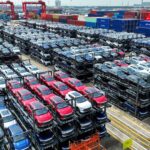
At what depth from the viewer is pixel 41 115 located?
1866 centimetres

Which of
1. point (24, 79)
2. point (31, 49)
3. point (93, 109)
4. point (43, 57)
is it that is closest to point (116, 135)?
point (93, 109)

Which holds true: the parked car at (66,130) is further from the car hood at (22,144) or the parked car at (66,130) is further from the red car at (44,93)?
the red car at (44,93)

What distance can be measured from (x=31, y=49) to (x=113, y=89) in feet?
90.5

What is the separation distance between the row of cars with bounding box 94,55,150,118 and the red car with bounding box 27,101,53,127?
11.2 meters

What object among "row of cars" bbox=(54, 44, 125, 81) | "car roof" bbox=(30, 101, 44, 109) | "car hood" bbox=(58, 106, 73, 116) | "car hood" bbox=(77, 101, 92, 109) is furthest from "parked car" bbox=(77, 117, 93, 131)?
"row of cars" bbox=(54, 44, 125, 81)

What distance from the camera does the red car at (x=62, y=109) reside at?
19188 mm

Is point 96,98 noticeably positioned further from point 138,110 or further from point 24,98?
point 138,110

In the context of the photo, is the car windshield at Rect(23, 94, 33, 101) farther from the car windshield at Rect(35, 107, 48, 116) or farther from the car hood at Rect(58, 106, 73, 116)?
the car hood at Rect(58, 106, 73, 116)

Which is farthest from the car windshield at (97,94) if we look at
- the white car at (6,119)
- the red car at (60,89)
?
the white car at (6,119)

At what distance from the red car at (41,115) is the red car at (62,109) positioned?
77cm

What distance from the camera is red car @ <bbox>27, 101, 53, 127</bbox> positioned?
60.0 feet

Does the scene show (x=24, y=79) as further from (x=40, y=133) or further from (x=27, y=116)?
(x=40, y=133)

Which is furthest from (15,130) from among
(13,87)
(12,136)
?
(13,87)

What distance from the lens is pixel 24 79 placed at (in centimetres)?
2791
